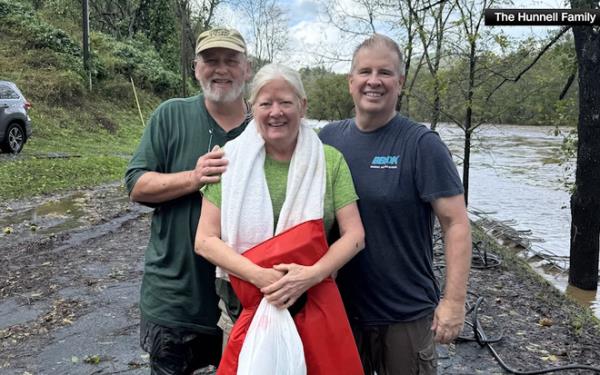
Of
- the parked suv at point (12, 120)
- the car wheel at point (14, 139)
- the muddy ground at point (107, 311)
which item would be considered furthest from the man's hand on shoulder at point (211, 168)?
the car wheel at point (14, 139)

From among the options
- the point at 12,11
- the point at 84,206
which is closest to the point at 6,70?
the point at 12,11

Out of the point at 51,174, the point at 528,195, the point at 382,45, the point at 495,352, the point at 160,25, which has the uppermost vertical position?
the point at 160,25

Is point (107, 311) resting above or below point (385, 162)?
below

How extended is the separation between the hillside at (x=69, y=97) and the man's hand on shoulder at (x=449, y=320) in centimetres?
972

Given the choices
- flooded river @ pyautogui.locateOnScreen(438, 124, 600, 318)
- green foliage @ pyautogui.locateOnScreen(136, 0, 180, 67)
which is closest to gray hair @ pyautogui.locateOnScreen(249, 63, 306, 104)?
flooded river @ pyautogui.locateOnScreen(438, 124, 600, 318)

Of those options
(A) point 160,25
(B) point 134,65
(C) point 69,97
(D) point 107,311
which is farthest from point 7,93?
(A) point 160,25

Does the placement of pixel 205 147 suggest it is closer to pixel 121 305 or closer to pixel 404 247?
pixel 404 247

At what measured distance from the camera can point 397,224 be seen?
2.33m

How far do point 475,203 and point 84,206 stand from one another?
10.6 metres

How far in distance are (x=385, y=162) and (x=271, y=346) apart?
2.86ft

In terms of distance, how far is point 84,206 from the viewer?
32.4 feet

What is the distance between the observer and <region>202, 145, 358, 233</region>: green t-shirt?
2143mm

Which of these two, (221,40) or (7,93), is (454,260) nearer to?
(221,40)

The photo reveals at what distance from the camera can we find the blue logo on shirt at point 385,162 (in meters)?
2.30
